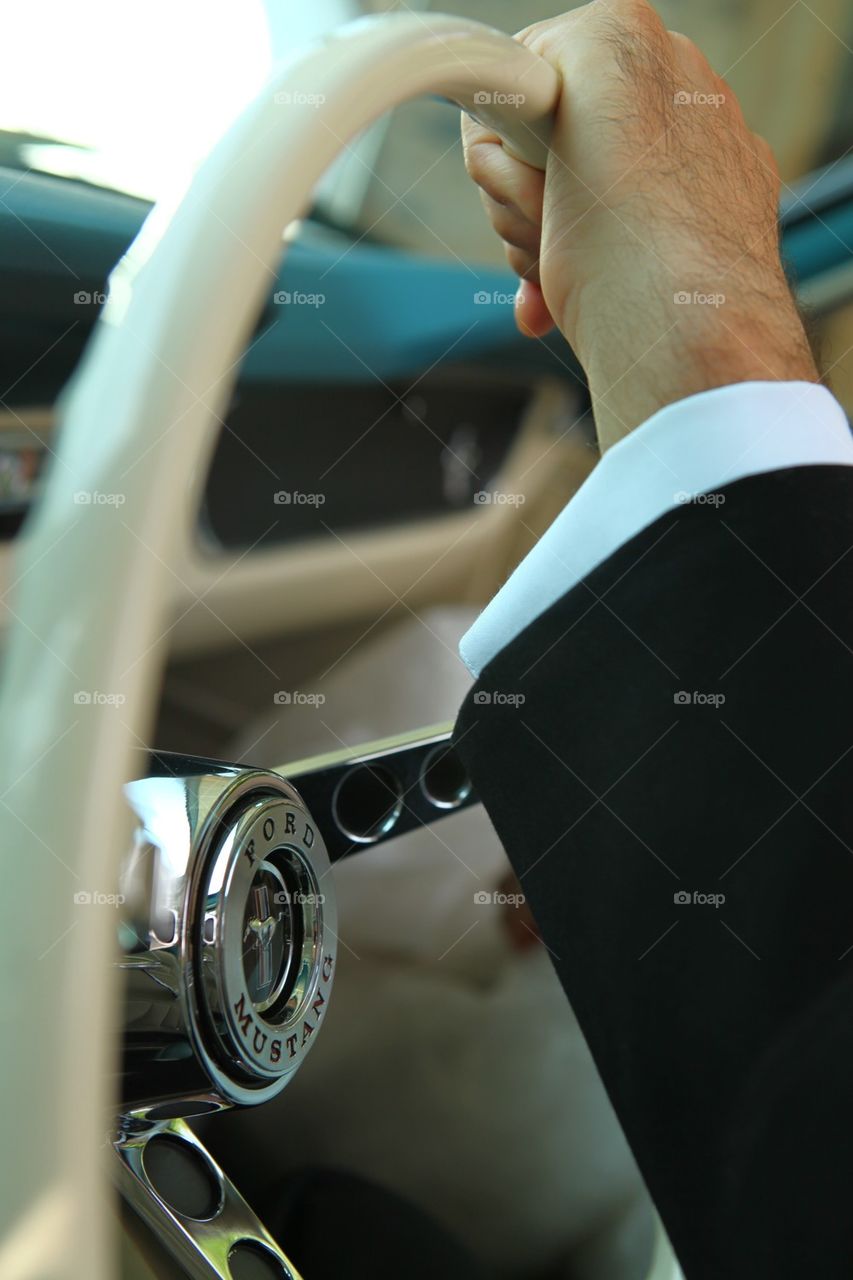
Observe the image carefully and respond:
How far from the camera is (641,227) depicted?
44 cm

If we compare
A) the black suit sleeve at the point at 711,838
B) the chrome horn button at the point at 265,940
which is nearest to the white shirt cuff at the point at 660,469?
the black suit sleeve at the point at 711,838

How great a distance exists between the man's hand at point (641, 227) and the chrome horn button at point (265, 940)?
209 mm

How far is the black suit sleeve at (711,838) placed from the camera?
1.25 feet

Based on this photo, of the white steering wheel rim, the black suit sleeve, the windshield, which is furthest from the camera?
the windshield

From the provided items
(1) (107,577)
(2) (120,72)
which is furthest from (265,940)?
(2) (120,72)

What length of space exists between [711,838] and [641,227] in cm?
24

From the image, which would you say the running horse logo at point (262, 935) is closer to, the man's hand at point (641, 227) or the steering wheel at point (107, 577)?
the steering wheel at point (107, 577)

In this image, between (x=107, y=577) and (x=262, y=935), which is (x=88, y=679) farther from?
(x=262, y=935)

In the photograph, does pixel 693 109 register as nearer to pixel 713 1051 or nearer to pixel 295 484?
pixel 713 1051

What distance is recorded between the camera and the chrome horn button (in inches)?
15.0

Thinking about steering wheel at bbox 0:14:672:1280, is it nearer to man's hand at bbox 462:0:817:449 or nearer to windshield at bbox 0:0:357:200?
man's hand at bbox 462:0:817:449

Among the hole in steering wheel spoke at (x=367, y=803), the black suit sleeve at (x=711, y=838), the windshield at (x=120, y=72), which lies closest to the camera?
the black suit sleeve at (x=711, y=838)

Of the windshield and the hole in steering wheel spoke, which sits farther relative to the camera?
the windshield

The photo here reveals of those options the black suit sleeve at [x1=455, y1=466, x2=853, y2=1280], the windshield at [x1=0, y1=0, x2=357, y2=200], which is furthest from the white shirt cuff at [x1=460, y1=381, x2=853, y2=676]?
the windshield at [x1=0, y1=0, x2=357, y2=200]
